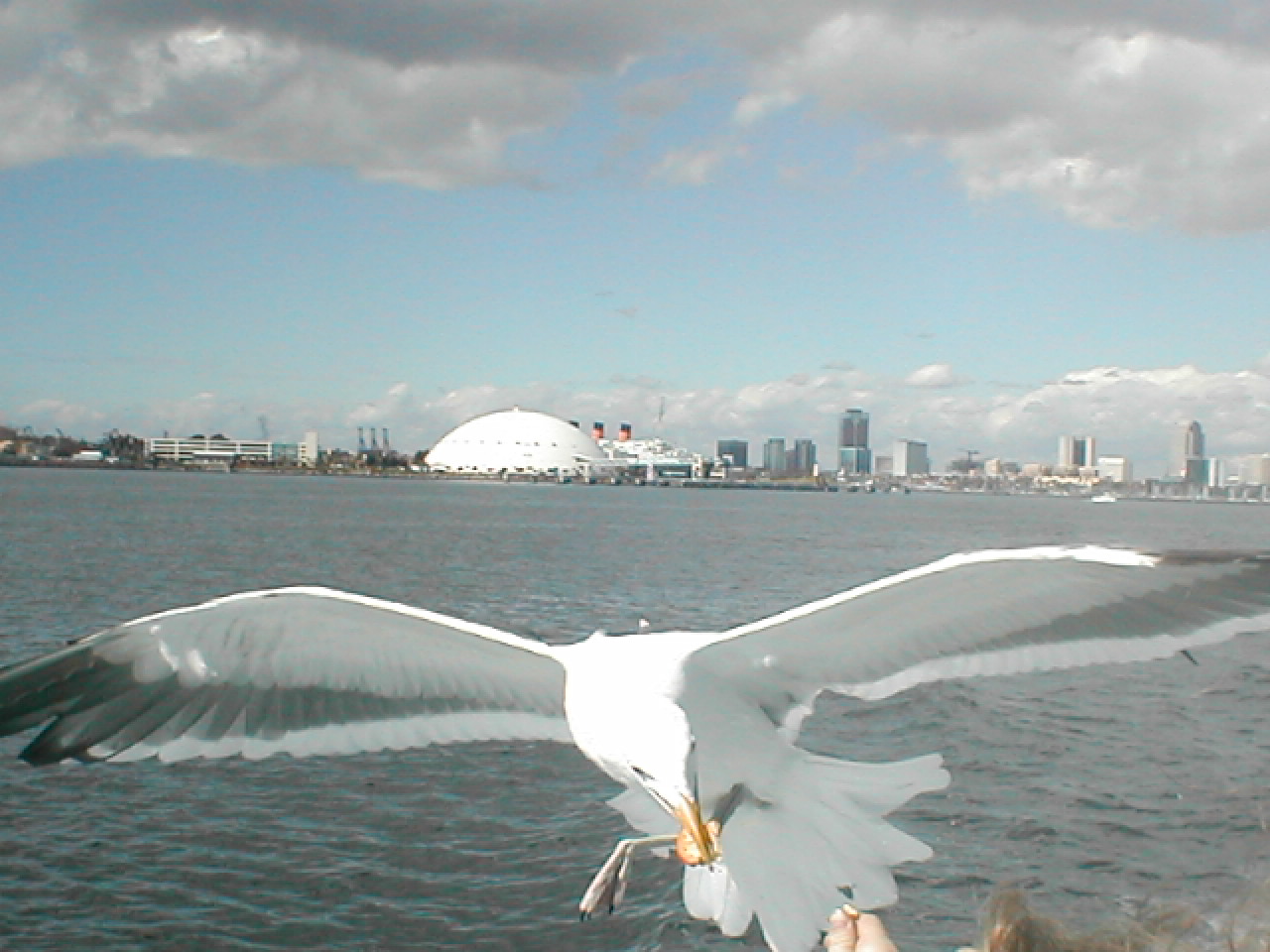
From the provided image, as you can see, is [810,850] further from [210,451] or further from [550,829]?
[210,451]

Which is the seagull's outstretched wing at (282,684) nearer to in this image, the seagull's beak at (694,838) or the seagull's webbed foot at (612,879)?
the seagull's webbed foot at (612,879)

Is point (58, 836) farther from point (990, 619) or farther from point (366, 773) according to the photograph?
point (990, 619)

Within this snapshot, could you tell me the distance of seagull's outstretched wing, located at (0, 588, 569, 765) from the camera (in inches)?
142

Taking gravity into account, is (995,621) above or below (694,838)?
above

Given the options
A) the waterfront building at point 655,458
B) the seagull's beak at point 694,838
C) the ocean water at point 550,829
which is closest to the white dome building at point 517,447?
the waterfront building at point 655,458

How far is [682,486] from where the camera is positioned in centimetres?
15038

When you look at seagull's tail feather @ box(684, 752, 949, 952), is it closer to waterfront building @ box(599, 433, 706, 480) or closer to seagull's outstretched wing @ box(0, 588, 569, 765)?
seagull's outstretched wing @ box(0, 588, 569, 765)

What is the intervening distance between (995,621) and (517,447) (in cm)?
13088

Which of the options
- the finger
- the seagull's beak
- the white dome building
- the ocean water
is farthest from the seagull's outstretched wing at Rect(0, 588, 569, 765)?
the white dome building

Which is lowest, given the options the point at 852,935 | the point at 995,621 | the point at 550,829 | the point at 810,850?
the point at 550,829

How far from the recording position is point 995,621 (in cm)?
404

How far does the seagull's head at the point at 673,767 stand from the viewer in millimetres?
2863

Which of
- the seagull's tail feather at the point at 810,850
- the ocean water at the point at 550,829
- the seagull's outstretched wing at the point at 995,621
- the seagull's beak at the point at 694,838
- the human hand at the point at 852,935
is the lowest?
the ocean water at the point at 550,829

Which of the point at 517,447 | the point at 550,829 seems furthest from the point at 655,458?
the point at 550,829
